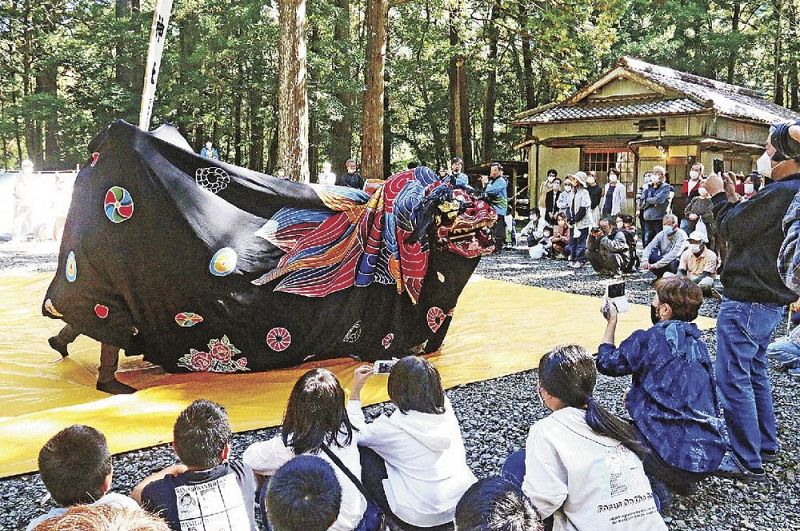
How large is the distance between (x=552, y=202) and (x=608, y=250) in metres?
3.30

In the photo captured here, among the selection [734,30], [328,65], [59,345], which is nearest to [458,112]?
[328,65]

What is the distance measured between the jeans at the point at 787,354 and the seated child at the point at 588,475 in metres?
3.31

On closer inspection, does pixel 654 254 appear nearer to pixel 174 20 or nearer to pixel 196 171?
pixel 196 171

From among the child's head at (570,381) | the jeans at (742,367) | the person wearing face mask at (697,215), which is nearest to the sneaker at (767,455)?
the jeans at (742,367)

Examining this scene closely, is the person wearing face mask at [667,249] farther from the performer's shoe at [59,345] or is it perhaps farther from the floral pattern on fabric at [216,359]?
the performer's shoe at [59,345]

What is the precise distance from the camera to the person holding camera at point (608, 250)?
8.89m

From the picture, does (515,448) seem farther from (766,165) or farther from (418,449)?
(766,165)

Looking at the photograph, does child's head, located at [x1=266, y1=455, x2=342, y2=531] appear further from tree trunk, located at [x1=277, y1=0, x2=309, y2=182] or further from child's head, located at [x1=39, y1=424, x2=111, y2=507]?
tree trunk, located at [x1=277, y1=0, x2=309, y2=182]

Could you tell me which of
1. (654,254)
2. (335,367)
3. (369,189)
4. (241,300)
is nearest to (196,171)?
(241,300)

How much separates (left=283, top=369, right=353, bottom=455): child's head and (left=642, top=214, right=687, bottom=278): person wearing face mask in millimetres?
6817

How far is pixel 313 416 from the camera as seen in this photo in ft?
7.05

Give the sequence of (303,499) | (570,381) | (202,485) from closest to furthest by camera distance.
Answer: (303,499), (202,485), (570,381)

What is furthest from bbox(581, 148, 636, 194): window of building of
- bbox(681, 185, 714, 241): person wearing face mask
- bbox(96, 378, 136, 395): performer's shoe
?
bbox(96, 378, 136, 395): performer's shoe

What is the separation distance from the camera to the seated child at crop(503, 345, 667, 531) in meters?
1.91
